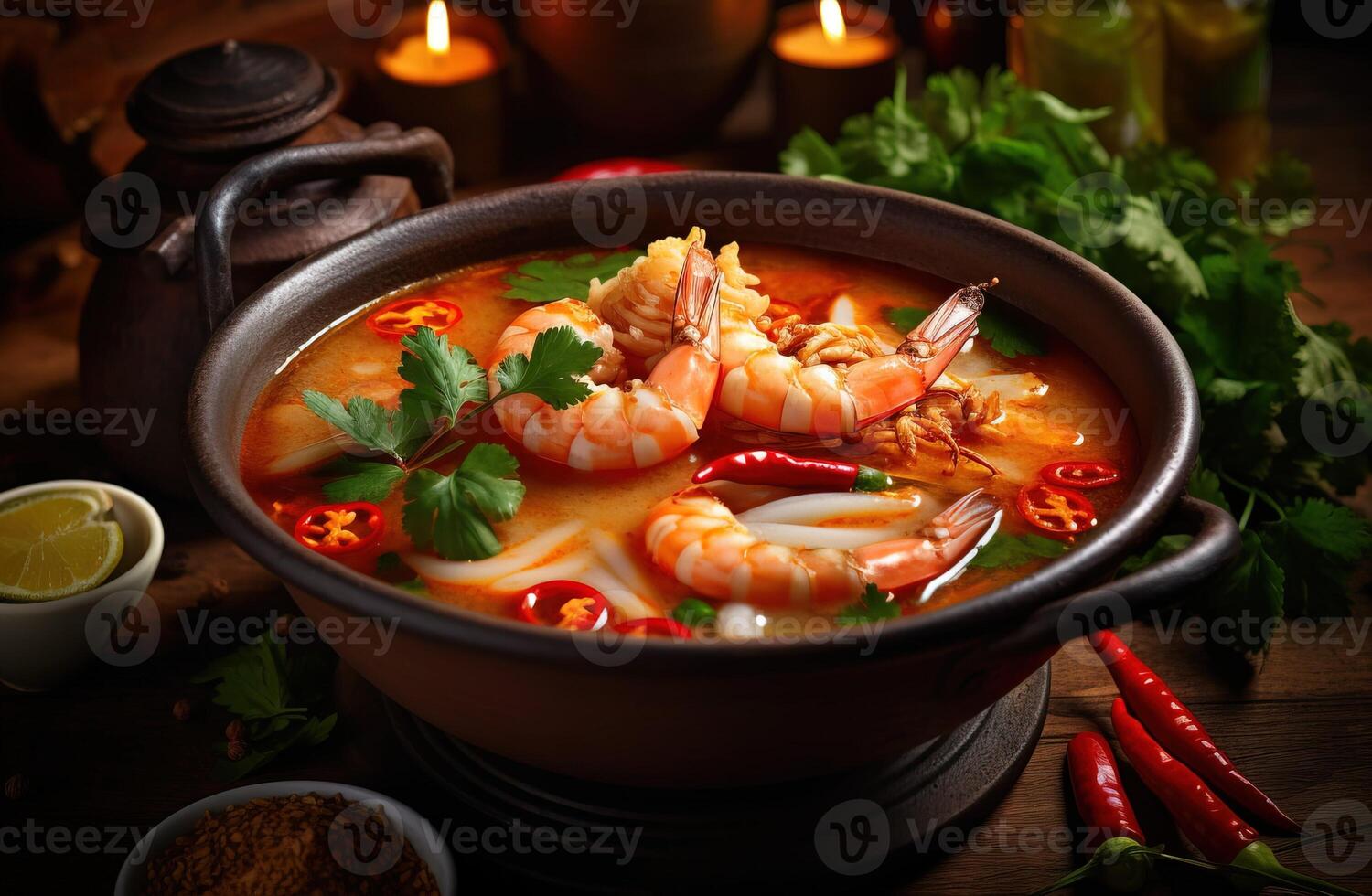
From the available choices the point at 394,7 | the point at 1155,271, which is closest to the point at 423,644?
the point at 1155,271

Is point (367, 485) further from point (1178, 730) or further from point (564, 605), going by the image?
point (1178, 730)

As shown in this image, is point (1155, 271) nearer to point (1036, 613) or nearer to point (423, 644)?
point (1036, 613)

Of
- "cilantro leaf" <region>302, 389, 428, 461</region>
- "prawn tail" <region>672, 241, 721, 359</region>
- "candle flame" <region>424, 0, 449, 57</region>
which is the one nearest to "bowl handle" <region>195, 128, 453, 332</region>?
"cilantro leaf" <region>302, 389, 428, 461</region>

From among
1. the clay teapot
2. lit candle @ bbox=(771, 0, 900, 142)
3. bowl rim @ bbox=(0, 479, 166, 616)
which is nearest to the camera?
bowl rim @ bbox=(0, 479, 166, 616)

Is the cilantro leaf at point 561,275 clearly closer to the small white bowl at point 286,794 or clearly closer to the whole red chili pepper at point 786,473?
the whole red chili pepper at point 786,473

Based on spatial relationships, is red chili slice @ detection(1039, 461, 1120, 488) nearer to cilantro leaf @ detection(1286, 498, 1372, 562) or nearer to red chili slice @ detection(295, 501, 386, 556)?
cilantro leaf @ detection(1286, 498, 1372, 562)
